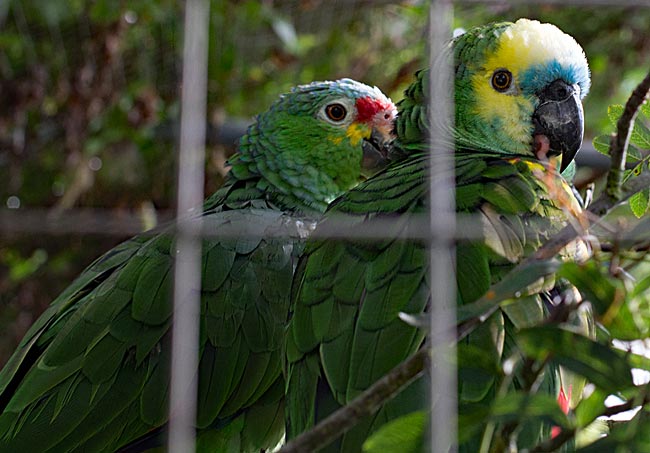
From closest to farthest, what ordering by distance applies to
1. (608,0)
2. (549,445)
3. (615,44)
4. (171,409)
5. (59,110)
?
(549,445) → (608,0) → (171,409) → (59,110) → (615,44)

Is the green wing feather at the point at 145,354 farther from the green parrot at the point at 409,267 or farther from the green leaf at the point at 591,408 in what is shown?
the green leaf at the point at 591,408

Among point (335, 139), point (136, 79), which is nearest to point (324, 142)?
point (335, 139)

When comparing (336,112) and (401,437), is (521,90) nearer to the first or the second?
(336,112)

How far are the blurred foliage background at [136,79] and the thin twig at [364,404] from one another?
1.13 m

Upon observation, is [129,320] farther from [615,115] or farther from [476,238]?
[615,115]

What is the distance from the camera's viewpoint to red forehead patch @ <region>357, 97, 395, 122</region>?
1.10 metres

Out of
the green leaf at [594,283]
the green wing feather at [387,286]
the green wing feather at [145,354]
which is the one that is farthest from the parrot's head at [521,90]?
the green leaf at [594,283]

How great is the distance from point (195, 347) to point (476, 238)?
37cm

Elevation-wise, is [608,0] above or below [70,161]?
above

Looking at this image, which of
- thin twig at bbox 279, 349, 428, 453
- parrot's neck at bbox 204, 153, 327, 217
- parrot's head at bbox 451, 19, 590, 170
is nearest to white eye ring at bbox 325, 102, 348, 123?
parrot's neck at bbox 204, 153, 327, 217

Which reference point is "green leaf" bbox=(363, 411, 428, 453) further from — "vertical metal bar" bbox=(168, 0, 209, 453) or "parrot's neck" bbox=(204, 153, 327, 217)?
"parrot's neck" bbox=(204, 153, 327, 217)

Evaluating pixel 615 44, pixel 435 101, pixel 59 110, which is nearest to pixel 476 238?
pixel 435 101

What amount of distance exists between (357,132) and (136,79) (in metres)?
0.76

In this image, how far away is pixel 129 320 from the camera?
903 millimetres
